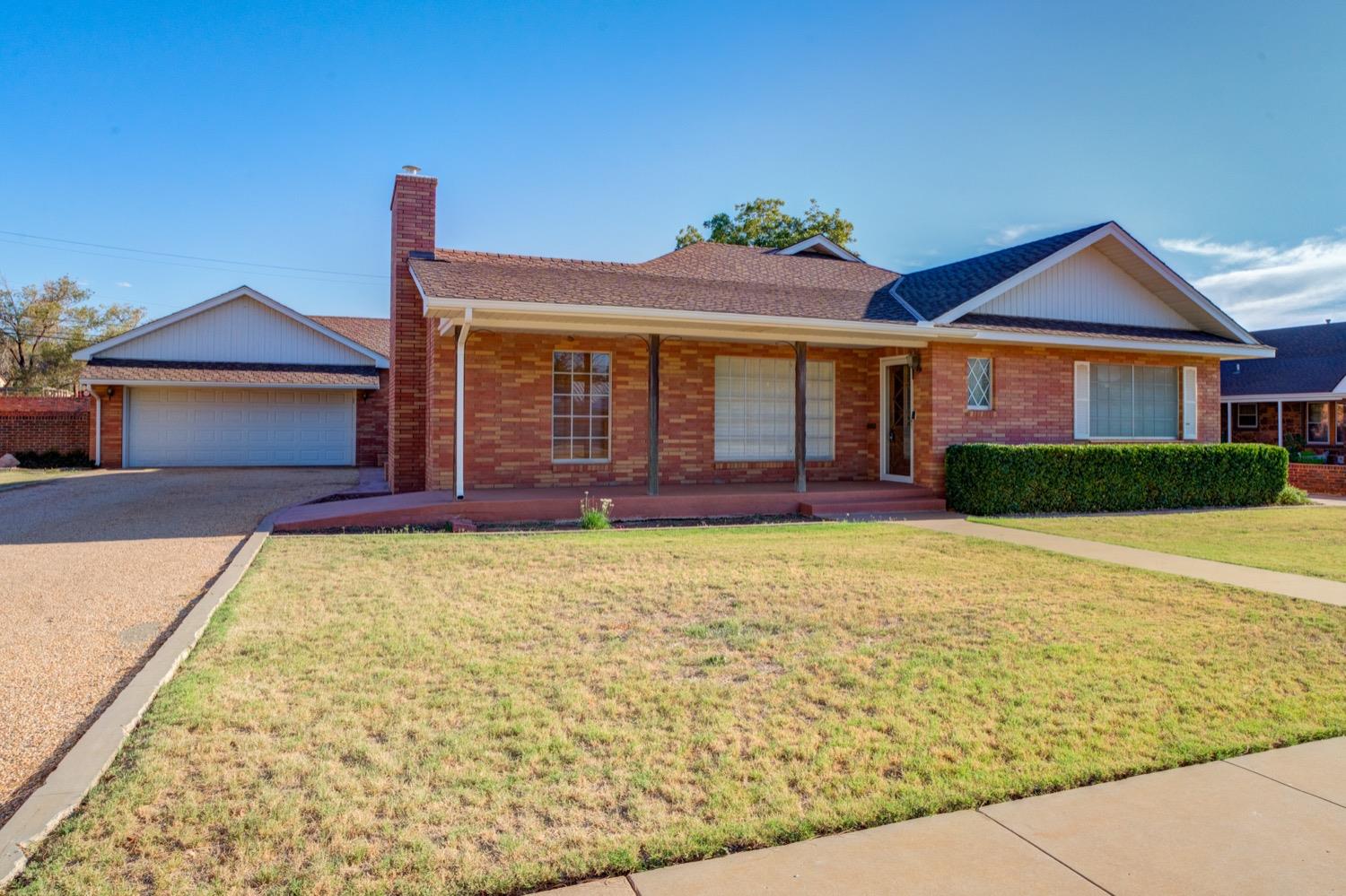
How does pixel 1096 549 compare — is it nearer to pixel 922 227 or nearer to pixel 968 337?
pixel 968 337

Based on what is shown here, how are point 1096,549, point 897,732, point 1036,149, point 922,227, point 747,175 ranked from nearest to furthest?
point 897,732 < point 1096,549 < point 1036,149 < point 922,227 < point 747,175

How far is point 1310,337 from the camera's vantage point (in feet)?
95.6

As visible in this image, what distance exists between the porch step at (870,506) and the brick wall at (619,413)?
2.02 meters

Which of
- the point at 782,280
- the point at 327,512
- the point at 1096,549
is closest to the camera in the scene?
the point at 1096,549

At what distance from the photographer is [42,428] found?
76.8 ft

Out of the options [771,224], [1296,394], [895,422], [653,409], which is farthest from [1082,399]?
[771,224]

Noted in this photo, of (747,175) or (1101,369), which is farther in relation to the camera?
(747,175)

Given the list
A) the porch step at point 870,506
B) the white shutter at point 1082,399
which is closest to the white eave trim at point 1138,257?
the white shutter at point 1082,399

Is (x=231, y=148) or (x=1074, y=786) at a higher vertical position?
(x=231, y=148)

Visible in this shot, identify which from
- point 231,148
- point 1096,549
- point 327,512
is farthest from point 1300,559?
point 231,148

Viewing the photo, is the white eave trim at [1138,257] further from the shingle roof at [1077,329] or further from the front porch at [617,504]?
the front porch at [617,504]

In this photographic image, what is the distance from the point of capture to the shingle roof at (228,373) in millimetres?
22000

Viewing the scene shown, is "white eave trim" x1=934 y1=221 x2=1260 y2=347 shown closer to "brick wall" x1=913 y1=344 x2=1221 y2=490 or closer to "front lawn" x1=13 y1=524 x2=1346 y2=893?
"brick wall" x1=913 y1=344 x2=1221 y2=490

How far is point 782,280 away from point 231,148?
16.3m
